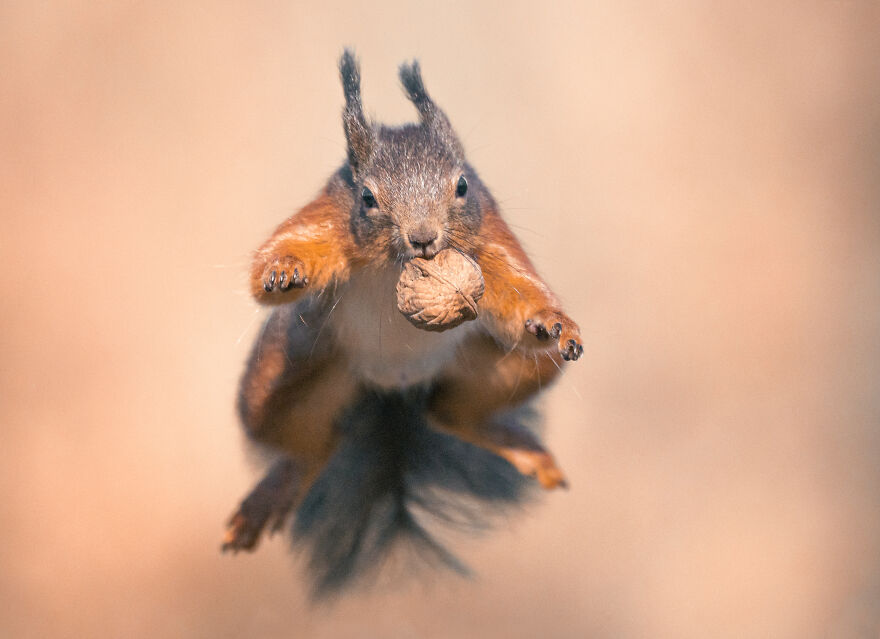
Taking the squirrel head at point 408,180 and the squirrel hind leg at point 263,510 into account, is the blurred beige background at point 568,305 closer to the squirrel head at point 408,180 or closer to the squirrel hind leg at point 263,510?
the squirrel hind leg at point 263,510

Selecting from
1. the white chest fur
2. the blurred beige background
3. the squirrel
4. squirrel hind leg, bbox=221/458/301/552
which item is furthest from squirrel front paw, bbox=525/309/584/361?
squirrel hind leg, bbox=221/458/301/552

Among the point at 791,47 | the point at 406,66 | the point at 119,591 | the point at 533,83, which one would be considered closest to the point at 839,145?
the point at 791,47

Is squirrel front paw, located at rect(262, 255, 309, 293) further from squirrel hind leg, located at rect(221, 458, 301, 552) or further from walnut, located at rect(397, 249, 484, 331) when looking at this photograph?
squirrel hind leg, located at rect(221, 458, 301, 552)

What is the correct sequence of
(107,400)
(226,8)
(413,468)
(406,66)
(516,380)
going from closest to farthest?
(406,66) → (516,380) → (226,8) → (413,468) → (107,400)

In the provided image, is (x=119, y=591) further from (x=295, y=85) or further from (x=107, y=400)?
(x=295, y=85)

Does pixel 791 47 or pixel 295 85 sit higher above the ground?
pixel 791 47

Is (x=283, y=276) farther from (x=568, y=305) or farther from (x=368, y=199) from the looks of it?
(x=568, y=305)
